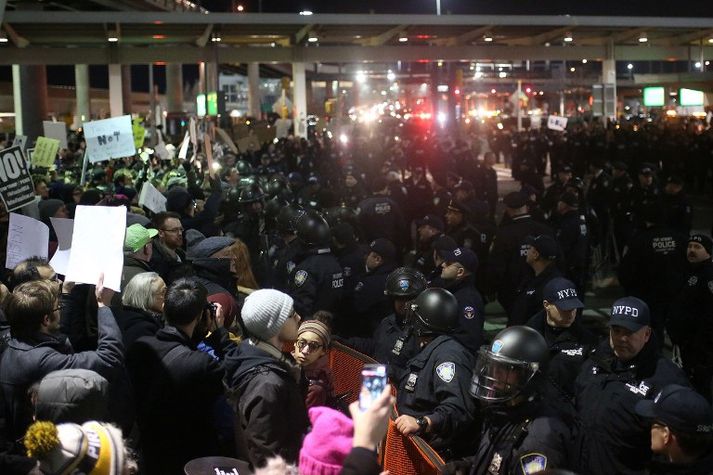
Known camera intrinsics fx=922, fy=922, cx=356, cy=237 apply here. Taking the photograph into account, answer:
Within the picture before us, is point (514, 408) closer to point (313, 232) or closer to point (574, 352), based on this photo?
point (574, 352)

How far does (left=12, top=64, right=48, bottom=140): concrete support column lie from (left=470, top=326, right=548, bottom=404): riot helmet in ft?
122

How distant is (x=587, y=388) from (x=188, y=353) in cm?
227

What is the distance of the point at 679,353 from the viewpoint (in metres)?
8.56

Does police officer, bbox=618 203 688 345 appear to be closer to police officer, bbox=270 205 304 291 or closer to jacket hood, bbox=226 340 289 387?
police officer, bbox=270 205 304 291

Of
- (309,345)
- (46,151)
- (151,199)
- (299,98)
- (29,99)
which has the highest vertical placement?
(29,99)

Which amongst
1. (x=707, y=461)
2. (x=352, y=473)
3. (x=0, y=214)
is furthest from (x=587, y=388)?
(x=0, y=214)

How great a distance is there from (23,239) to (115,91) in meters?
22.8

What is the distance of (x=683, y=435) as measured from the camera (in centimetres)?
396

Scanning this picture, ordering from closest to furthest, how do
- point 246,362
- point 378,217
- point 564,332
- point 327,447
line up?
1. point 327,447
2. point 246,362
3. point 564,332
4. point 378,217

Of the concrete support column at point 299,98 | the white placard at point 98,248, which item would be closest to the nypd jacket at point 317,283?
the white placard at point 98,248

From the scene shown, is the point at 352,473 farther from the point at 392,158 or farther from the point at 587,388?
the point at 392,158

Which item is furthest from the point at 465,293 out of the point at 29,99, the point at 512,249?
the point at 29,99

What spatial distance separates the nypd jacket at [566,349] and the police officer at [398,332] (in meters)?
0.89

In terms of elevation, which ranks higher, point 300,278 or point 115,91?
point 115,91
